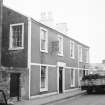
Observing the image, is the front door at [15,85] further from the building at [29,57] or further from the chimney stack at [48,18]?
the chimney stack at [48,18]

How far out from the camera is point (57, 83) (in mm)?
21375

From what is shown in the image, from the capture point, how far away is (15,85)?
16.4m

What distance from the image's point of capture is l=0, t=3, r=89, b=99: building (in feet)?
54.5

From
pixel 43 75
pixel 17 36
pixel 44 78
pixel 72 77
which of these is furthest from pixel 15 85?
pixel 72 77

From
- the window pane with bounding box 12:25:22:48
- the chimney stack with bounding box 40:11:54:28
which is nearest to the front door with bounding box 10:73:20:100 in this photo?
the window pane with bounding box 12:25:22:48

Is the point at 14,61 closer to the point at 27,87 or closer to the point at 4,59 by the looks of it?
the point at 4,59

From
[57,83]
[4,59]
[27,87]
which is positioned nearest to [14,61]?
[4,59]

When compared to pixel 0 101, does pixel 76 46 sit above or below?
above

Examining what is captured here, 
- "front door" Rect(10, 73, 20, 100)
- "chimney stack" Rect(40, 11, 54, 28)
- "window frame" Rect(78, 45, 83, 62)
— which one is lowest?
"front door" Rect(10, 73, 20, 100)

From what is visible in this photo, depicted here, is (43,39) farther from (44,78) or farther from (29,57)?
(44,78)

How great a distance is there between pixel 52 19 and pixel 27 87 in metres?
12.3

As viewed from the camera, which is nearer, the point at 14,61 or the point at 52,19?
the point at 14,61

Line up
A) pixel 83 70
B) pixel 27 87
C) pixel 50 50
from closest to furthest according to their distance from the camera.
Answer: pixel 27 87, pixel 50 50, pixel 83 70

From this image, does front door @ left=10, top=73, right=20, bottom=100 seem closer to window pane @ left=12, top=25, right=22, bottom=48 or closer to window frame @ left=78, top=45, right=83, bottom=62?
window pane @ left=12, top=25, right=22, bottom=48
